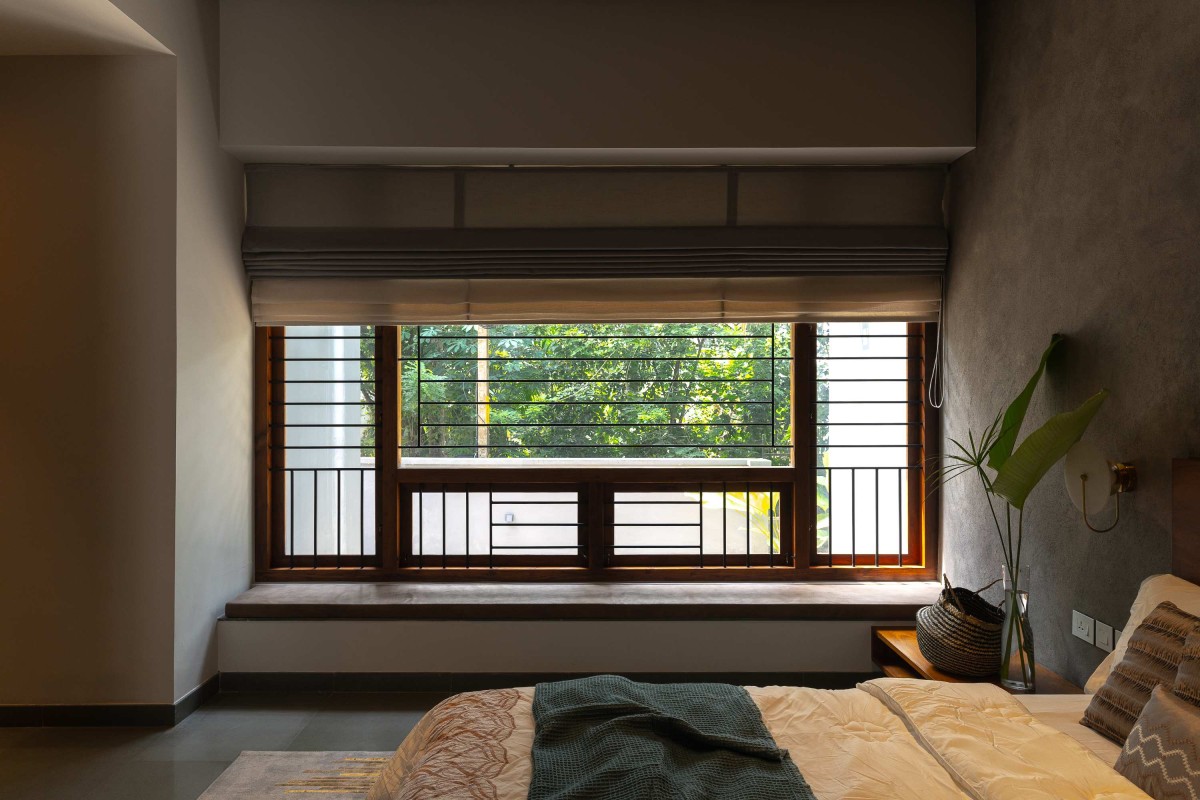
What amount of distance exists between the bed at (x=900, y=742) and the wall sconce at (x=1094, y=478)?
0.75 ft

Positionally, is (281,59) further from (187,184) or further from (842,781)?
(842,781)

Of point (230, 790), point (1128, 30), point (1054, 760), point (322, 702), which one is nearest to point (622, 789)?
point (1054, 760)

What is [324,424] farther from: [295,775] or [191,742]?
[295,775]

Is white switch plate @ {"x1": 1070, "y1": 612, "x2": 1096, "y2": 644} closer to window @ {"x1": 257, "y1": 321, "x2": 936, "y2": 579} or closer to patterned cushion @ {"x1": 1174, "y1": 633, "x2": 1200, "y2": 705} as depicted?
patterned cushion @ {"x1": 1174, "y1": 633, "x2": 1200, "y2": 705}

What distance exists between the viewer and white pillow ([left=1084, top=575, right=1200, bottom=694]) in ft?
6.96

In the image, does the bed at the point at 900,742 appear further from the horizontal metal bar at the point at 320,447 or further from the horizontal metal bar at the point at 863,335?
the horizontal metal bar at the point at 320,447

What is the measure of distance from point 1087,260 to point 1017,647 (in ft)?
4.32

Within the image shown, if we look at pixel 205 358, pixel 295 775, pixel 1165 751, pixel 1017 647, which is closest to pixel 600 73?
pixel 205 358

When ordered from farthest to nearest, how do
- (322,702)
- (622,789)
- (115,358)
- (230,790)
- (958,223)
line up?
(958,223), (322,702), (115,358), (230,790), (622,789)

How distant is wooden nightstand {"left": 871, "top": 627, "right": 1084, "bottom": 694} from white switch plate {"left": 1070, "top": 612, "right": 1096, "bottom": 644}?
172 millimetres

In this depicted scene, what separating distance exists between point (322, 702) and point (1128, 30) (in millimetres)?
3901

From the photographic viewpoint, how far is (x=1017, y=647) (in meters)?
2.79

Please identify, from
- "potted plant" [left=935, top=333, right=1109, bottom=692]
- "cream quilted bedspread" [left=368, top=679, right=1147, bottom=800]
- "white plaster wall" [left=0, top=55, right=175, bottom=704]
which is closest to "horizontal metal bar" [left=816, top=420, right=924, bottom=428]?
"potted plant" [left=935, top=333, right=1109, bottom=692]

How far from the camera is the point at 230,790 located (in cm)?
280
